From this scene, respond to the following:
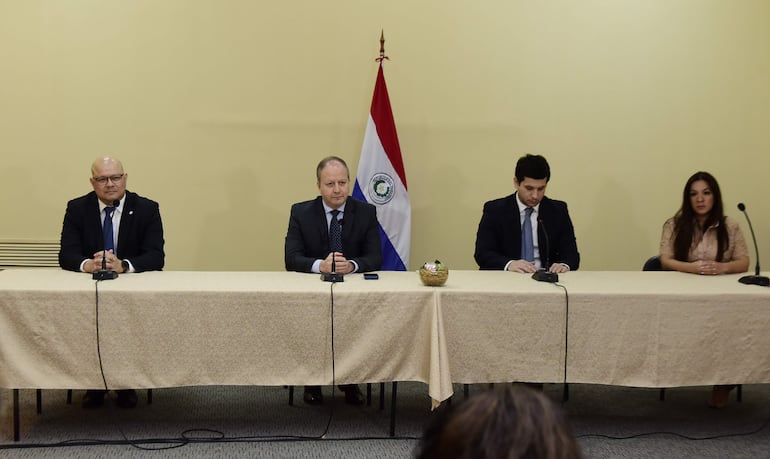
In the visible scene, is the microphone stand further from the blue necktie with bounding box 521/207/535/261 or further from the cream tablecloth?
the blue necktie with bounding box 521/207/535/261

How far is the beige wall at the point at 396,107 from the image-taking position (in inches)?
203

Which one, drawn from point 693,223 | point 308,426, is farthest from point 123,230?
point 693,223

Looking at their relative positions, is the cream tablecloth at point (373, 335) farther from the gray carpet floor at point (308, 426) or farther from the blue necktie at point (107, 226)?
the blue necktie at point (107, 226)

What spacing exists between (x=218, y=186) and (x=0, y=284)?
2.13 m

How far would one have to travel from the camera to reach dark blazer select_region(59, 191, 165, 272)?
13.2 ft

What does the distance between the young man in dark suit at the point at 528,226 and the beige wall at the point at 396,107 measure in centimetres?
106

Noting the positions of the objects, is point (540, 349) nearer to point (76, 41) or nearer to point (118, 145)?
point (118, 145)

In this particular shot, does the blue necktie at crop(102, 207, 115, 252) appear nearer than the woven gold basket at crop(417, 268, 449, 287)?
No

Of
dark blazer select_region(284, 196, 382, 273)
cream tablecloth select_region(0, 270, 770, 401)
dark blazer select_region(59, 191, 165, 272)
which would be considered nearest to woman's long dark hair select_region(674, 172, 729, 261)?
cream tablecloth select_region(0, 270, 770, 401)

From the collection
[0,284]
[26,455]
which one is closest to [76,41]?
[0,284]

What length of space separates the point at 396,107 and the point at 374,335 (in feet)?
7.88

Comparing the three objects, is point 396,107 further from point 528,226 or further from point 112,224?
point 112,224

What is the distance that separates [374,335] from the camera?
10.6 feet

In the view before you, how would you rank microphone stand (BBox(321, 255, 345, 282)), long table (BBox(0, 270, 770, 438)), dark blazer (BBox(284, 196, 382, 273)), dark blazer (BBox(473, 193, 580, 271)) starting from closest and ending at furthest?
1. long table (BBox(0, 270, 770, 438))
2. microphone stand (BBox(321, 255, 345, 282))
3. dark blazer (BBox(284, 196, 382, 273))
4. dark blazer (BBox(473, 193, 580, 271))
